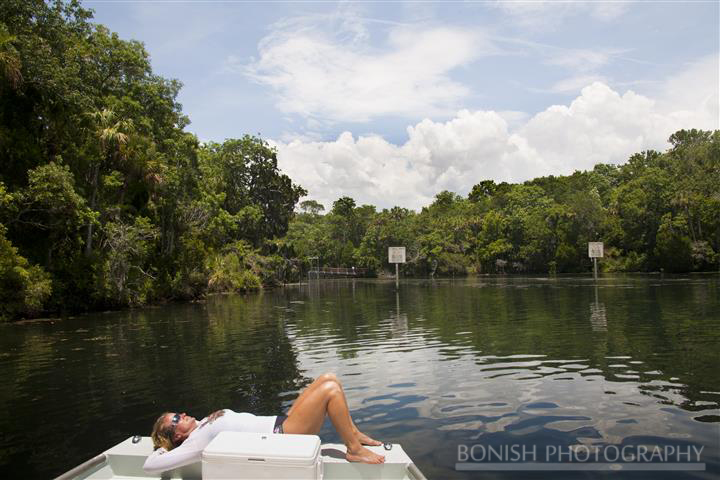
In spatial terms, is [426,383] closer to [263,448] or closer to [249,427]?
[249,427]

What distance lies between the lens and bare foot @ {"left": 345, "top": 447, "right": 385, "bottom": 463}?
5.36m

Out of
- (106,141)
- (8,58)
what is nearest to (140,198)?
(106,141)

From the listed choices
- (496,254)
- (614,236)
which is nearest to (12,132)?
(614,236)

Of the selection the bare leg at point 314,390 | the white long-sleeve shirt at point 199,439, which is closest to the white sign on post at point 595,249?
the bare leg at point 314,390

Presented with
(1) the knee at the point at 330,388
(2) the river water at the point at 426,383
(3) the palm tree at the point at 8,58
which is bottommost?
(2) the river water at the point at 426,383

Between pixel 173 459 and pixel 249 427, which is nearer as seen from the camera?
pixel 173 459

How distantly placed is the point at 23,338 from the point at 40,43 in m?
15.0

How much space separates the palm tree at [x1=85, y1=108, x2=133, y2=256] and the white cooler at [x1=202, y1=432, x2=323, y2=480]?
29.8 metres

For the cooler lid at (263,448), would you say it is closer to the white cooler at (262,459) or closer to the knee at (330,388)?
the white cooler at (262,459)

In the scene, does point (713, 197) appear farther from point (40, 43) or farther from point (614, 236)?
point (40, 43)

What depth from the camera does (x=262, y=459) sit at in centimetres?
457

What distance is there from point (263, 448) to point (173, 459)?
110 cm

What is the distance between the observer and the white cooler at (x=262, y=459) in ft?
15.0

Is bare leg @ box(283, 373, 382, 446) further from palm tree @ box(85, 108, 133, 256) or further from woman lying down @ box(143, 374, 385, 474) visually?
palm tree @ box(85, 108, 133, 256)
